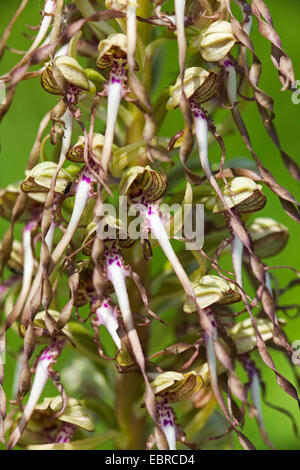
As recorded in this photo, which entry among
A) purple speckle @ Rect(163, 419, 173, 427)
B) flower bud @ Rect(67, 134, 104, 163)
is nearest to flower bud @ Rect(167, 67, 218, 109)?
flower bud @ Rect(67, 134, 104, 163)

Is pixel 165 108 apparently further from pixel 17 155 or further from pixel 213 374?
pixel 17 155

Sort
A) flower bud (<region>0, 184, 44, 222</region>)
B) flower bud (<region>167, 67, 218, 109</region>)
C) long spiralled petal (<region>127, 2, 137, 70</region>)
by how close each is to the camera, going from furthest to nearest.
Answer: flower bud (<region>0, 184, 44, 222</region>) → flower bud (<region>167, 67, 218, 109</region>) → long spiralled petal (<region>127, 2, 137, 70</region>)

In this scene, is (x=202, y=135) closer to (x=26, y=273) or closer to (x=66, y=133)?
(x=66, y=133)

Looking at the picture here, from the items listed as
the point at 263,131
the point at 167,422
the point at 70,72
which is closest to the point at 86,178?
the point at 70,72

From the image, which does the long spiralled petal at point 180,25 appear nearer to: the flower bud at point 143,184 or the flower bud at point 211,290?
the flower bud at point 143,184

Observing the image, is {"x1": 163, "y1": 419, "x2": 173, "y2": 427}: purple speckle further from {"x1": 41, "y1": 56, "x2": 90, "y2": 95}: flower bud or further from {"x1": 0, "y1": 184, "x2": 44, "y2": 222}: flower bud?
{"x1": 41, "y1": 56, "x2": 90, "y2": 95}: flower bud
